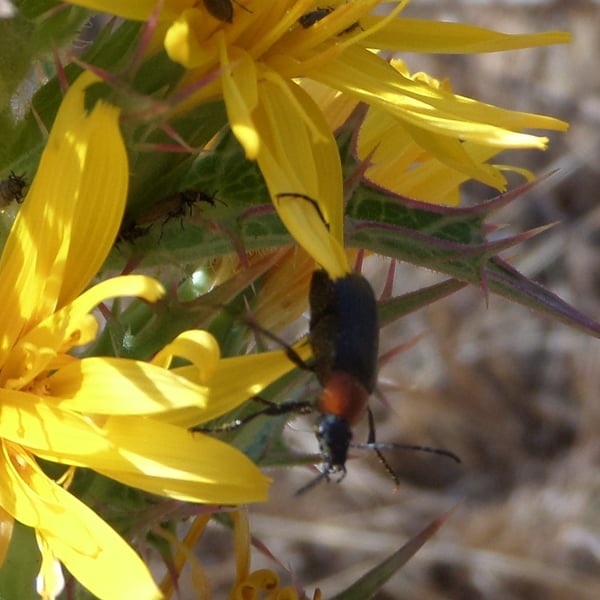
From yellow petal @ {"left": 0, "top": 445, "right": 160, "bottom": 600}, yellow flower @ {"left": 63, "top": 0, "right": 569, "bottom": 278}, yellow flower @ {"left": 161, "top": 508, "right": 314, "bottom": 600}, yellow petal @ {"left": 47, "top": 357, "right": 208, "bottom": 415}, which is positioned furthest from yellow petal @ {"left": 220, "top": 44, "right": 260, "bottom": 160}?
yellow flower @ {"left": 161, "top": 508, "right": 314, "bottom": 600}

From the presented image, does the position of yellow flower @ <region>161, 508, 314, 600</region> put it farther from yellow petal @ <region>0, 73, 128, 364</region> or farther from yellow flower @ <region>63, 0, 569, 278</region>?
yellow flower @ <region>63, 0, 569, 278</region>

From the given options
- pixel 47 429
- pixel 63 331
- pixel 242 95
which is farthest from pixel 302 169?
pixel 47 429

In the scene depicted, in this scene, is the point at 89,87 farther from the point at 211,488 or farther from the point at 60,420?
the point at 211,488

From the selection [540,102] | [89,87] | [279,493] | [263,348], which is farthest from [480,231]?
[540,102]

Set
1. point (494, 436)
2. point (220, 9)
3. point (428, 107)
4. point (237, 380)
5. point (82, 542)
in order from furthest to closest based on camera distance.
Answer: point (494, 436), point (428, 107), point (220, 9), point (237, 380), point (82, 542)

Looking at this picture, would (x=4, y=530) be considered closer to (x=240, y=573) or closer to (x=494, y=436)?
(x=240, y=573)
